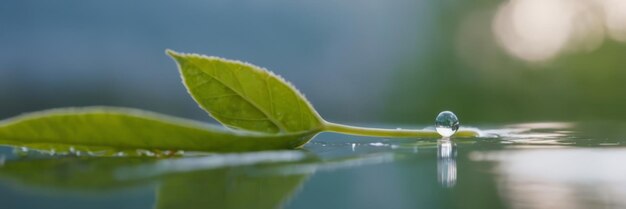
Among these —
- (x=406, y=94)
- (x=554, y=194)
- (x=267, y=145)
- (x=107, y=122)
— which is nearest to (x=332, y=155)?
(x=267, y=145)

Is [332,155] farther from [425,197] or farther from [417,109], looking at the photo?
[417,109]

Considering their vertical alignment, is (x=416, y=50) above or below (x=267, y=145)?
above

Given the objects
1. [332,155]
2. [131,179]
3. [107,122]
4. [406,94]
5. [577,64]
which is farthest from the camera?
[406,94]

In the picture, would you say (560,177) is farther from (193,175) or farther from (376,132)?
(376,132)

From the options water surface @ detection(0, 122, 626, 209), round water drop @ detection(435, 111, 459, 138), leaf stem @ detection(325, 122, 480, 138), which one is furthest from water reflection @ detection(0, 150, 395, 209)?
round water drop @ detection(435, 111, 459, 138)

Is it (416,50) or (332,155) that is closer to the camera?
(332,155)

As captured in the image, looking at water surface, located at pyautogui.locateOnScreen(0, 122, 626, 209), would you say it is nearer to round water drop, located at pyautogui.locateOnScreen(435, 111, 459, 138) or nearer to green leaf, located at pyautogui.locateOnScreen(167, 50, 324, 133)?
green leaf, located at pyautogui.locateOnScreen(167, 50, 324, 133)

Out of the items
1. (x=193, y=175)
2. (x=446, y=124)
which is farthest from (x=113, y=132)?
(x=446, y=124)
